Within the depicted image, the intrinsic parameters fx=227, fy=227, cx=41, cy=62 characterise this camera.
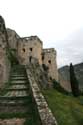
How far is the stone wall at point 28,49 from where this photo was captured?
4050 centimetres

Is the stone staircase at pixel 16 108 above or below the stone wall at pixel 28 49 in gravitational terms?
below

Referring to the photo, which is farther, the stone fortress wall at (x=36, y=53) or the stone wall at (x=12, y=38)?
the stone fortress wall at (x=36, y=53)

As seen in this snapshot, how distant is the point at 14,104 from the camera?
9.90 meters

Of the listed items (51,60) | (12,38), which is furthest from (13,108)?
(51,60)

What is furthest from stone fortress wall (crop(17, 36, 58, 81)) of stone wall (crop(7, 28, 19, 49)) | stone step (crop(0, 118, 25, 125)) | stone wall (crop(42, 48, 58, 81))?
stone step (crop(0, 118, 25, 125))

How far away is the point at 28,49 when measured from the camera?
135 ft

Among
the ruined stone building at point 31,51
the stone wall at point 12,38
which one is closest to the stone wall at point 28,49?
the ruined stone building at point 31,51

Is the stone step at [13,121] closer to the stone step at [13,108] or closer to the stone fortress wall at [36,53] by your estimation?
the stone step at [13,108]

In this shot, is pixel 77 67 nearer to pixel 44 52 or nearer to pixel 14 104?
pixel 44 52

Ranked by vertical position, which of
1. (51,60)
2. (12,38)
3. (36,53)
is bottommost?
(51,60)

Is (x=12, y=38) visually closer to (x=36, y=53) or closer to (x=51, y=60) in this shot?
(x=36, y=53)

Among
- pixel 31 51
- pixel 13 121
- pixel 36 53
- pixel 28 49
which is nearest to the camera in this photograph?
pixel 13 121

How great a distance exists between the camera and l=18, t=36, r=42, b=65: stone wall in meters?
40.5

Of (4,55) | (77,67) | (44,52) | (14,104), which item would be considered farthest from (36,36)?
(77,67)
